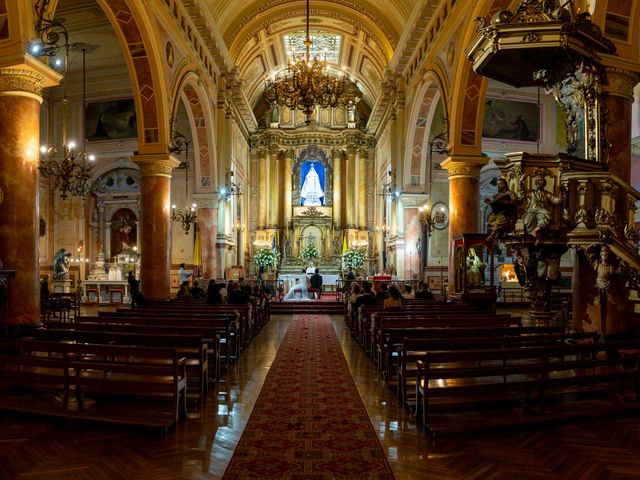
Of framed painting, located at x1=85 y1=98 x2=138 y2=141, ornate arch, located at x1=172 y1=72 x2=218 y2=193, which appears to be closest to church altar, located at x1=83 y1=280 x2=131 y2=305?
ornate arch, located at x1=172 y1=72 x2=218 y2=193

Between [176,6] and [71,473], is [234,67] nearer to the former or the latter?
[176,6]

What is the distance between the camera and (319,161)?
32031 mm

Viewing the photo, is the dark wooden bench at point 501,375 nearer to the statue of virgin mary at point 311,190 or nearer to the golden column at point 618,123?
the golden column at point 618,123

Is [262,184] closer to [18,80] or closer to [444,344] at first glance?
[18,80]

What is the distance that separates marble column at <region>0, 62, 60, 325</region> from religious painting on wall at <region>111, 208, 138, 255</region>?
1655 cm

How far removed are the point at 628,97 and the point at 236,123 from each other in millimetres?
19560

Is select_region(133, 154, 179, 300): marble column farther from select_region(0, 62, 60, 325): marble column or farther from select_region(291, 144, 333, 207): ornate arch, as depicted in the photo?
select_region(291, 144, 333, 207): ornate arch

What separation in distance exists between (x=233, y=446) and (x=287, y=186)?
1068 inches

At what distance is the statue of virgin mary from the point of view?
3172cm

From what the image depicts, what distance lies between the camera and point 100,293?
61.7 feet

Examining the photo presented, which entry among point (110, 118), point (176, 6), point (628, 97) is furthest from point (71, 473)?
point (110, 118)

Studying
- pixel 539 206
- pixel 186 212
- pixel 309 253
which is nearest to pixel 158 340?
pixel 539 206

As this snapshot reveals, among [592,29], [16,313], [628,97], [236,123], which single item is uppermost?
[236,123]

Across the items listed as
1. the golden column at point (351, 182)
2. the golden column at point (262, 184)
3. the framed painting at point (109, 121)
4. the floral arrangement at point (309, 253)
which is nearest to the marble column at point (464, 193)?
the framed painting at point (109, 121)
